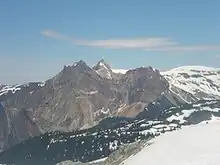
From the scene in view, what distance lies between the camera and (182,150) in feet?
270

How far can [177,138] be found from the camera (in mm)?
91562

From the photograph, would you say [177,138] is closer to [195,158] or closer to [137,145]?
[137,145]

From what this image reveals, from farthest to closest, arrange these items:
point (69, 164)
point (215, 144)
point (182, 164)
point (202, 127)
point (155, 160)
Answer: point (69, 164), point (202, 127), point (215, 144), point (155, 160), point (182, 164)

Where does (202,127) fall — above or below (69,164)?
above

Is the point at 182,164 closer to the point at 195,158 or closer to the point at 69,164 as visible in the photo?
the point at 195,158

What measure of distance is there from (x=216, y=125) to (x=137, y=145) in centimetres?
2038

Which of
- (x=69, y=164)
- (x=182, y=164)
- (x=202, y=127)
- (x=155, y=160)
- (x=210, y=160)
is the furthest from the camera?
(x=69, y=164)

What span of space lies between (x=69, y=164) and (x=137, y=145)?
9002 cm

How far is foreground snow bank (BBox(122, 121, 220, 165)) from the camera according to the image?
74394 millimetres

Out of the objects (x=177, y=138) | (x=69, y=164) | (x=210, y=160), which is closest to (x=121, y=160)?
A: (x=177, y=138)

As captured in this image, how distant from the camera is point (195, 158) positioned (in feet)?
242

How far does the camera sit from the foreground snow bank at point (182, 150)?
74394mm

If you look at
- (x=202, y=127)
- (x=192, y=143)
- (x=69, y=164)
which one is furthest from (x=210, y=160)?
(x=69, y=164)

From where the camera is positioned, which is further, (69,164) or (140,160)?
(69,164)
